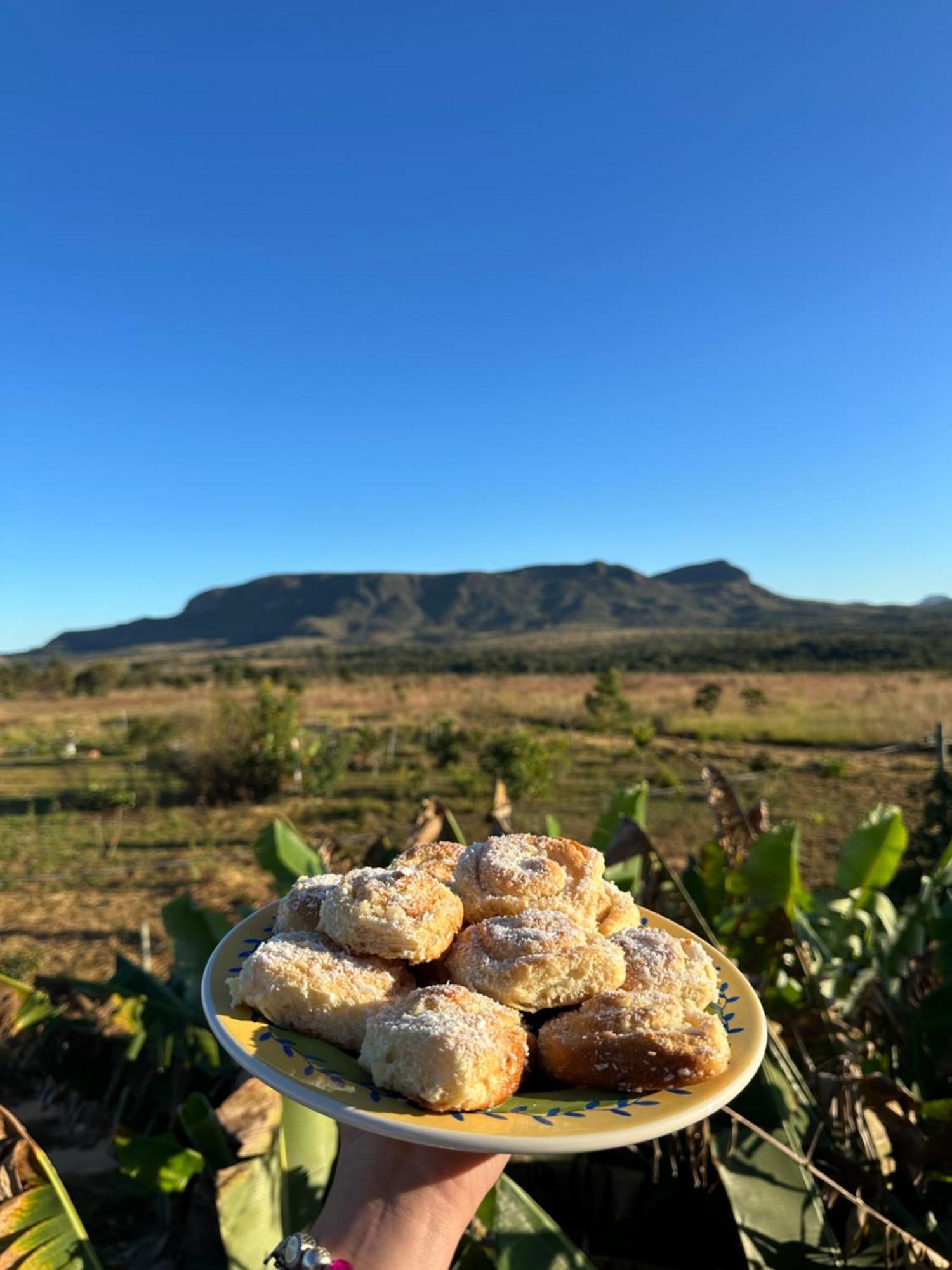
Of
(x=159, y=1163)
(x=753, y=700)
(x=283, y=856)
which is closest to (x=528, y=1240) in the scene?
(x=159, y=1163)

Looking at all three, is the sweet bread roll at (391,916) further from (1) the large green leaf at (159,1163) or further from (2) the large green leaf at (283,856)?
(2) the large green leaf at (283,856)

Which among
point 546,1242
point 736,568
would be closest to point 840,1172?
point 546,1242

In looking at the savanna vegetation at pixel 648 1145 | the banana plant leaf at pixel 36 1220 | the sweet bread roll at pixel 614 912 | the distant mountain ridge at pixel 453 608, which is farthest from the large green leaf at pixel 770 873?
the distant mountain ridge at pixel 453 608

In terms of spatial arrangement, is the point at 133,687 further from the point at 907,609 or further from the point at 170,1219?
the point at 907,609

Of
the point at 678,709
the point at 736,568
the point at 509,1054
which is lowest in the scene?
the point at 678,709

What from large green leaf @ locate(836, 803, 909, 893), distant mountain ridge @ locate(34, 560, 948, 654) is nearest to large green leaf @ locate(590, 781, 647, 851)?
large green leaf @ locate(836, 803, 909, 893)

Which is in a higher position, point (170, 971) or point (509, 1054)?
point (509, 1054)
